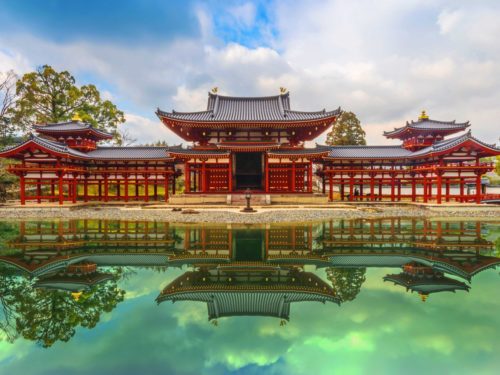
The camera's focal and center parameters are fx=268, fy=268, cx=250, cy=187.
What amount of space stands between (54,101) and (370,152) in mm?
40887

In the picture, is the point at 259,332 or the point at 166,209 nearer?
the point at 259,332

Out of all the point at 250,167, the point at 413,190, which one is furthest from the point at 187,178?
the point at 413,190

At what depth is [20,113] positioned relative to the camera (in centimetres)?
→ 3353

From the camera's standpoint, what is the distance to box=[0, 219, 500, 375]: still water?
162 inches

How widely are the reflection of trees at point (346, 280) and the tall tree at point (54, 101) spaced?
36.0 meters

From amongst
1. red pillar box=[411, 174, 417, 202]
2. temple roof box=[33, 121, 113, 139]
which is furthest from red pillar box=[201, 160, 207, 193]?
red pillar box=[411, 174, 417, 202]

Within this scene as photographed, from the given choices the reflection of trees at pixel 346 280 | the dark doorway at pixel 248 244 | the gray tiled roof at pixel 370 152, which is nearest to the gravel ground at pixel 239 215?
the dark doorway at pixel 248 244

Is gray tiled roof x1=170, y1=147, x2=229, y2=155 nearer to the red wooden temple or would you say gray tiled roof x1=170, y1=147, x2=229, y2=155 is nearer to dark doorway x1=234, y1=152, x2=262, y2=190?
the red wooden temple

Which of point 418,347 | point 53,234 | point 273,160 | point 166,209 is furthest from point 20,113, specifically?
point 418,347

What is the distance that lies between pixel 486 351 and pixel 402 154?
2746 centimetres

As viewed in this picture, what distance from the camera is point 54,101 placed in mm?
36188

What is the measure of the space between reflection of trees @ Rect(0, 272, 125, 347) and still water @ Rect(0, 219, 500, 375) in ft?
0.09

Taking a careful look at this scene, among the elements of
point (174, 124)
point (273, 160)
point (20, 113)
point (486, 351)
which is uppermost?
point (20, 113)

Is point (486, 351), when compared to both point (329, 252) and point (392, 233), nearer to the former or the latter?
point (329, 252)
